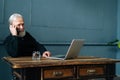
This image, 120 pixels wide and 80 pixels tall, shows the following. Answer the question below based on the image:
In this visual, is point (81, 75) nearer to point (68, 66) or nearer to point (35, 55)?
point (68, 66)

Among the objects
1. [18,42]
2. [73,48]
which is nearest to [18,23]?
[18,42]

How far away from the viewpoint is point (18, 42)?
2.95 m

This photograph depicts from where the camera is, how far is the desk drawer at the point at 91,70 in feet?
8.79

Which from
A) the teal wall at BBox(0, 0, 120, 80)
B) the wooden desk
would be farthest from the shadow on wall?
the wooden desk

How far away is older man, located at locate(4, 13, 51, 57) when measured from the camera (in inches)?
114

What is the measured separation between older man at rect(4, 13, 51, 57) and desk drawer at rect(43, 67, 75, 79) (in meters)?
0.53

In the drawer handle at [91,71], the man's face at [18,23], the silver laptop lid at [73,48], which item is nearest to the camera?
the silver laptop lid at [73,48]

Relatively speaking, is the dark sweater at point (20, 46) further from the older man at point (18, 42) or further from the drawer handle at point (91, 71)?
the drawer handle at point (91, 71)

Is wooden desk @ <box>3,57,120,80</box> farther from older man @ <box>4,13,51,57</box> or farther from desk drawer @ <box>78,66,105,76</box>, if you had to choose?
older man @ <box>4,13,51,57</box>

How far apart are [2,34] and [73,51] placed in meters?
1.31

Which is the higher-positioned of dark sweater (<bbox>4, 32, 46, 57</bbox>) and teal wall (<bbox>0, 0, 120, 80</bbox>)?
teal wall (<bbox>0, 0, 120, 80</bbox>)

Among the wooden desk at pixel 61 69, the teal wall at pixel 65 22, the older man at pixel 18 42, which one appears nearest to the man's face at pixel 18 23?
the older man at pixel 18 42

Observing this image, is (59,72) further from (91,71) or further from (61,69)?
(91,71)

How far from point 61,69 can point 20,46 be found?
71 cm
